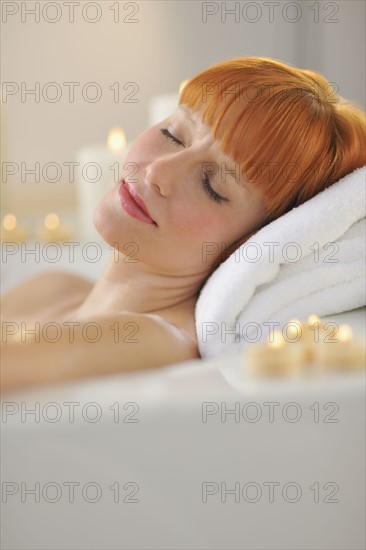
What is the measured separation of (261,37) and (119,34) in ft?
1.58

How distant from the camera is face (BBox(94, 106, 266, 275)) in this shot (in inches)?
43.3

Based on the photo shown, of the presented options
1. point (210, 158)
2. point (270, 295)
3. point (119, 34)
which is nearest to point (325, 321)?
point (270, 295)

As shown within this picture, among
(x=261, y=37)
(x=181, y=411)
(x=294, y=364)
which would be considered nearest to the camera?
(x=181, y=411)

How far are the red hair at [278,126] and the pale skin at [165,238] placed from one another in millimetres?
21

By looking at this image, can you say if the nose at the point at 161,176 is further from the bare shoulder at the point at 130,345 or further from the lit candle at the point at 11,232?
the lit candle at the point at 11,232

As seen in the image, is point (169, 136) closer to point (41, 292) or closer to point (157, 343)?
point (157, 343)

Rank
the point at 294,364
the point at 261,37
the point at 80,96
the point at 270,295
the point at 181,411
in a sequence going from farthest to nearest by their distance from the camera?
the point at 80,96, the point at 261,37, the point at 270,295, the point at 294,364, the point at 181,411

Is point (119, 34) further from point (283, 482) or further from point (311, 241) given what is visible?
point (283, 482)

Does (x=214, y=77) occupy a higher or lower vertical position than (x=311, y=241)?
higher

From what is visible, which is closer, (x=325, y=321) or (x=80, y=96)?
(x=325, y=321)

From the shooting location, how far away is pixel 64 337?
91cm

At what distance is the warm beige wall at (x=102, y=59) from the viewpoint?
9.02 feet

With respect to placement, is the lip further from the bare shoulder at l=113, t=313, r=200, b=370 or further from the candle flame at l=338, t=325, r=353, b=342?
the candle flame at l=338, t=325, r=353, b=342

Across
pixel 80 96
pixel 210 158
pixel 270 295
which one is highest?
pixel 210 158
